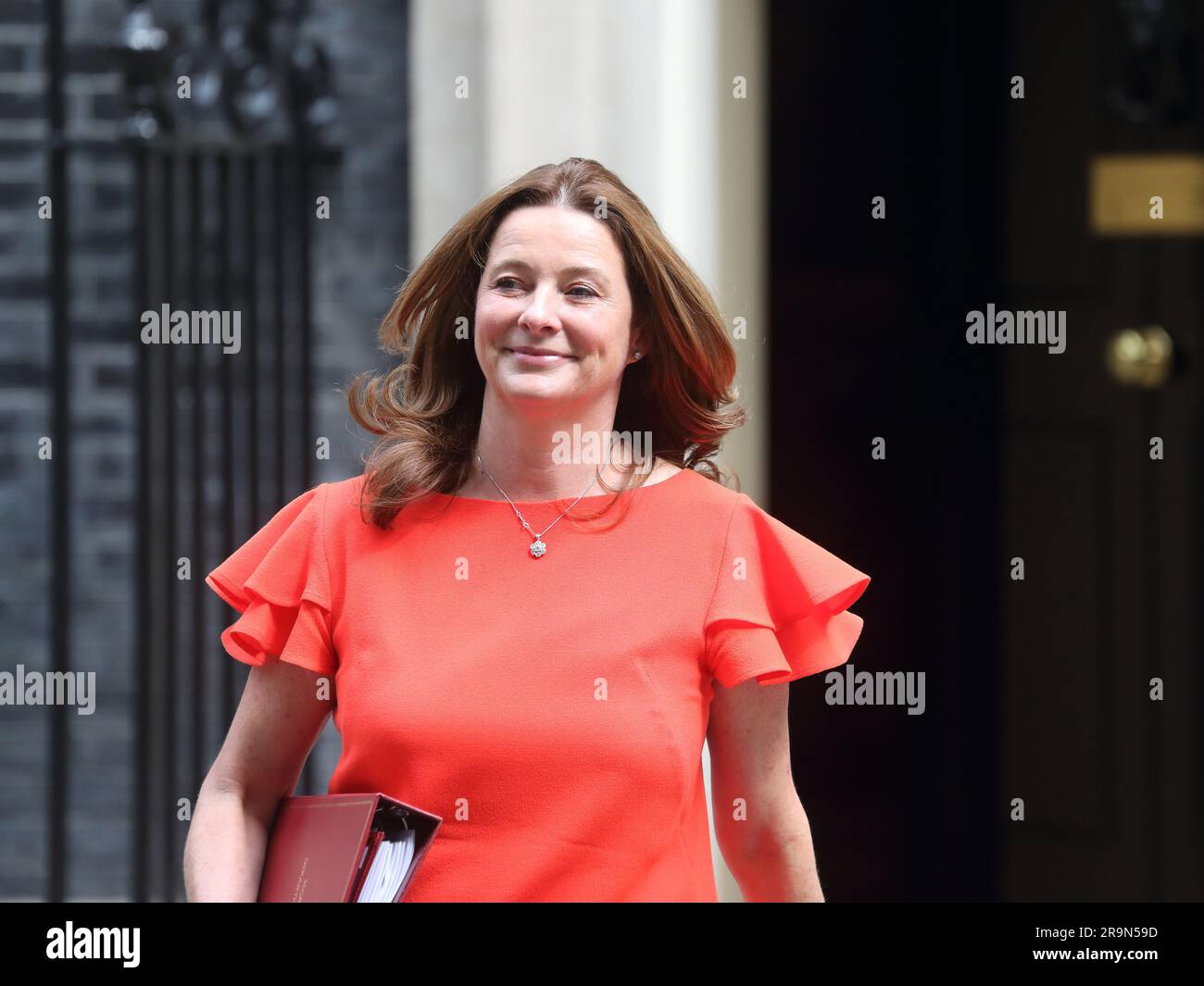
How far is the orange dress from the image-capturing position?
1747mm

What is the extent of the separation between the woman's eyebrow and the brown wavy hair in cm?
5

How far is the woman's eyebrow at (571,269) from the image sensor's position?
1.83m

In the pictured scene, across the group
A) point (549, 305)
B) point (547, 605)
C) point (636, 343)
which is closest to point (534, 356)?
point (549, 305)

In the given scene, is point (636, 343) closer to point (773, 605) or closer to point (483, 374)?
point (483, 374)

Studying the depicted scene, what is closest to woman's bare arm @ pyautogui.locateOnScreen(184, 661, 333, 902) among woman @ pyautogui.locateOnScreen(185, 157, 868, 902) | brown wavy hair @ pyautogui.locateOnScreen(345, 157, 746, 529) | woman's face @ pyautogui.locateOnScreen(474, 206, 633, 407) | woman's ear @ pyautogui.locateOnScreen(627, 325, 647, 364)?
woman @ pyautogui.locateOnScreen(185, 157, 868, 902)

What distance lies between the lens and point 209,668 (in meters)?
3.63

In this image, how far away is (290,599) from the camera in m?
1.88

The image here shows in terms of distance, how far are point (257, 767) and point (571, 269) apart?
0.71 metres

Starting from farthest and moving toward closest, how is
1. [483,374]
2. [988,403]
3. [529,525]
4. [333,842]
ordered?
[988,403] → [483,374] → [529,525] → [333,842]

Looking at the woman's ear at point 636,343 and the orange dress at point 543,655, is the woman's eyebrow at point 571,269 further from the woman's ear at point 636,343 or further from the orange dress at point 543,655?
the orange dress at point 543,655

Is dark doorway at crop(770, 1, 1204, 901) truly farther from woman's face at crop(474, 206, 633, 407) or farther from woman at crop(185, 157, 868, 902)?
woman's face at crop(474, 206, 633, 407)
